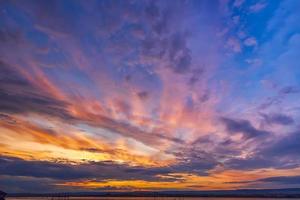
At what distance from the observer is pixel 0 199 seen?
54.9 meters

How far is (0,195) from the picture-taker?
55.1 meters

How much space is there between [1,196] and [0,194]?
48cm

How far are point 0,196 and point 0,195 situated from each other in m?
0.16

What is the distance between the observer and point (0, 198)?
5497cm

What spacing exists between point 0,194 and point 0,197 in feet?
1.61

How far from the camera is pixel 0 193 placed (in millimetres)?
55188

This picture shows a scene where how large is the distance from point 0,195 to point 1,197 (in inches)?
19.1

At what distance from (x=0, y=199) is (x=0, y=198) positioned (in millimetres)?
164

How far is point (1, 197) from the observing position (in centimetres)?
5534

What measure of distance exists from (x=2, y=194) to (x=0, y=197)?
25.4 inches

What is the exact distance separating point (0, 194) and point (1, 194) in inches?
8.4

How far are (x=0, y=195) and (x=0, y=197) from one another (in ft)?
1.08

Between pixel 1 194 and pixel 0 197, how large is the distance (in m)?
0.53

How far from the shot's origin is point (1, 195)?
55344 mm
